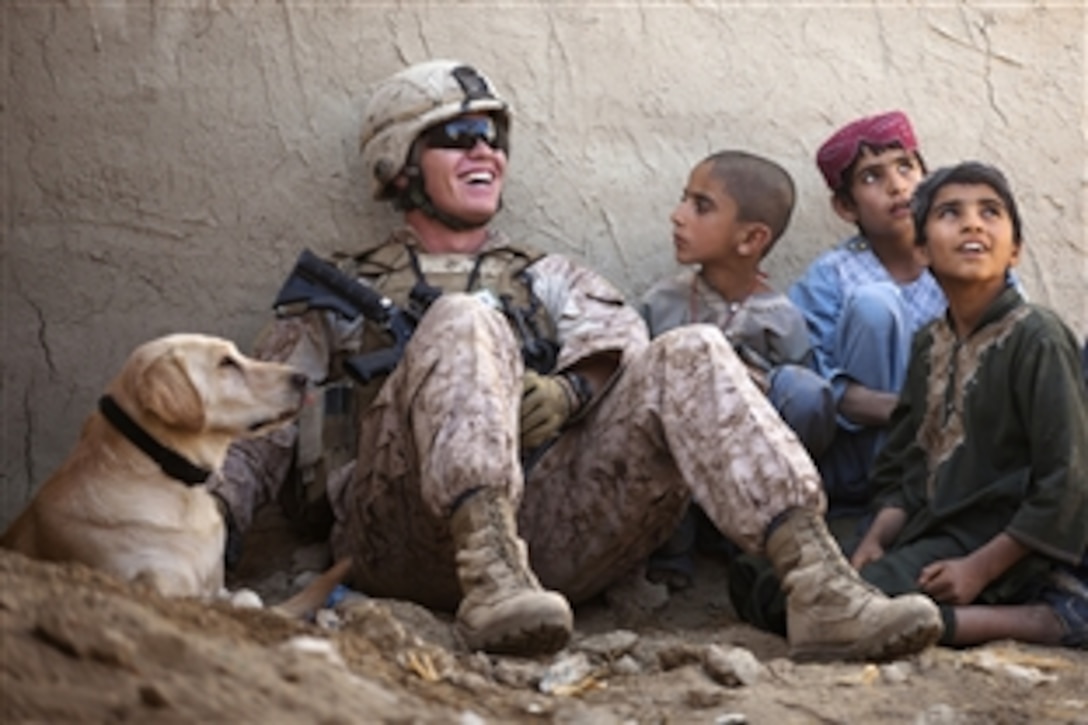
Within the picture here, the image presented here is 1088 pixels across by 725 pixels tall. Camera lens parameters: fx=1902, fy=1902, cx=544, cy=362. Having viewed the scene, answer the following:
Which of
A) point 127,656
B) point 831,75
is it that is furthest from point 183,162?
point 127,656

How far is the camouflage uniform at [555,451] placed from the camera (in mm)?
4059

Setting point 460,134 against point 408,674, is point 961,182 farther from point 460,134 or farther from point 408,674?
point 408,674

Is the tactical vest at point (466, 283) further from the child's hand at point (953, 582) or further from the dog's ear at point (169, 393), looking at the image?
the child's hand at point (953, 582)

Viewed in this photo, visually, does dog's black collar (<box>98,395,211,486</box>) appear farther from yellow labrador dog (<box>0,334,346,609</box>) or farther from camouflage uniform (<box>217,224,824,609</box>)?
camouflage uniform (<box>217,224,824,609</box>)

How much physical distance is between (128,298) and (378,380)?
108 centimetres

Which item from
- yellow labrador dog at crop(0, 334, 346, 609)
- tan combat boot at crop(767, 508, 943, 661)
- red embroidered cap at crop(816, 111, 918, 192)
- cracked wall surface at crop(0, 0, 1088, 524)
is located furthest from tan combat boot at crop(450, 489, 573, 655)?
red embroidered cap at crop(816, 111, 918, 192)

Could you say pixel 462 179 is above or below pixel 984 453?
above

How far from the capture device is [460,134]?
5.32m

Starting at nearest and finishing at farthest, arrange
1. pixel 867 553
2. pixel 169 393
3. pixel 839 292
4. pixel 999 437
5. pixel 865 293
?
pixel 169 393, pixel 999 437, pixel 867 553, pixel 865 293, pixel 839 292

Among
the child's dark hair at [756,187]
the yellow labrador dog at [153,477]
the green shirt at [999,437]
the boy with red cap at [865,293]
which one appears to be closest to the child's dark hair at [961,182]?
the green shirt at [999,437]

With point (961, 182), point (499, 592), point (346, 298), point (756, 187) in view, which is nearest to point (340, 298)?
point (346, 298)

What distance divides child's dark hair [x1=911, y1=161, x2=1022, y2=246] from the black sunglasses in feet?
3.97

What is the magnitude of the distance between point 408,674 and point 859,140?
2866 millimetres

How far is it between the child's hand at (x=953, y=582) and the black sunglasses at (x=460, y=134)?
5.81 ft
